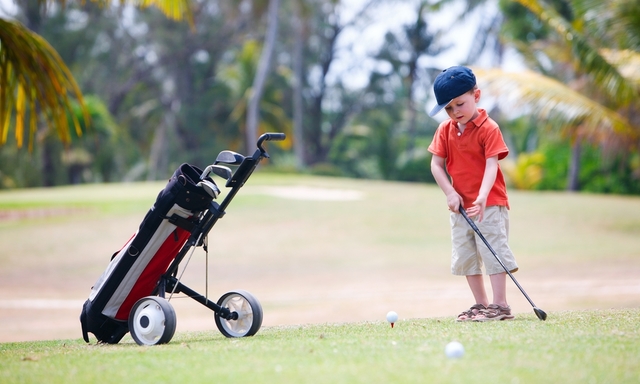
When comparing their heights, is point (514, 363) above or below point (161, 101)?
below

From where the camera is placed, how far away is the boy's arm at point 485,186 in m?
4.57

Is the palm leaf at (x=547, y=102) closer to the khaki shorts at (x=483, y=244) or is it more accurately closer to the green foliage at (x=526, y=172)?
the khaki shorts at (x=483, y=244)

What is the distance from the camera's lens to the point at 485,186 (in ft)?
15.1

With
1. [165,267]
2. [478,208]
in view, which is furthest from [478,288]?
[165,267]

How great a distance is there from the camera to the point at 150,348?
414 centimetres

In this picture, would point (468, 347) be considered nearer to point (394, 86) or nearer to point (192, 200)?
point (192, 200)

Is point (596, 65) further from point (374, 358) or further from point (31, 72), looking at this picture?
point (374, 358)

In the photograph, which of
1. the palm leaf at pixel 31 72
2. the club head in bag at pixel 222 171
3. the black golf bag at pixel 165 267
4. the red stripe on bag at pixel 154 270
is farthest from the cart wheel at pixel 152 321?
the palm leaf at pixel 31 72

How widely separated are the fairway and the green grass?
3.39m

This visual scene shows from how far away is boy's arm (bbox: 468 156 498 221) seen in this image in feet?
15.0

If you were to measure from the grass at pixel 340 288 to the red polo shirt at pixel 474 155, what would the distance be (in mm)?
815

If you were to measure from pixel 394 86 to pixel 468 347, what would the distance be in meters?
47.7

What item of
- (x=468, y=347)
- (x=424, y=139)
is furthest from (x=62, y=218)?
(x=424, y=139)

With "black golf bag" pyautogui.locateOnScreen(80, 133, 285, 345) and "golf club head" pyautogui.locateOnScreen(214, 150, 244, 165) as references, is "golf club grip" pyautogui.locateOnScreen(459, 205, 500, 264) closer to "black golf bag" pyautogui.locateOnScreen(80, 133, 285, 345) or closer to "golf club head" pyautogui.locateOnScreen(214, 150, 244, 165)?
"black golf bag" pyautogui.locateOnScreen(80, 133, 285, 345)
